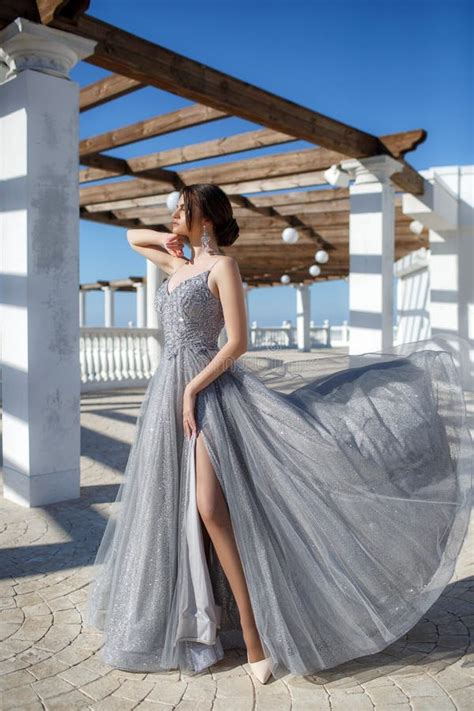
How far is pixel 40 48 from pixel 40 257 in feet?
4.43

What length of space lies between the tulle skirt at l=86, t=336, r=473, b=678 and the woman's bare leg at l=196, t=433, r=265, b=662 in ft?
0.12

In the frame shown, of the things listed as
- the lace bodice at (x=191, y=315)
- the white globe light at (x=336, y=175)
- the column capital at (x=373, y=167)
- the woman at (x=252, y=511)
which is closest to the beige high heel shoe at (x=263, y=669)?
the woman at (x=252, y=511)

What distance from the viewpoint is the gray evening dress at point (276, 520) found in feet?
7.15

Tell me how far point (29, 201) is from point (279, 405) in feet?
8.42

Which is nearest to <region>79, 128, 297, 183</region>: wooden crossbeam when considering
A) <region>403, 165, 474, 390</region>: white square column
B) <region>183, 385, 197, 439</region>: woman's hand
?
<region>403, 165, 474, 390</region>: white square column

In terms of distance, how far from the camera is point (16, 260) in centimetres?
416

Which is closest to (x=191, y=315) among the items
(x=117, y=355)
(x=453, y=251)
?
(x=453, y=251)

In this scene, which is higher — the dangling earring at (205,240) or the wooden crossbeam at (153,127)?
the wooden crossbeam at (153,127)

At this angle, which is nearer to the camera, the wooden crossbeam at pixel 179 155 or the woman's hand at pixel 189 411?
the woman's hand at pixel 189 411

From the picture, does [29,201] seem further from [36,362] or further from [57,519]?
[57,519]

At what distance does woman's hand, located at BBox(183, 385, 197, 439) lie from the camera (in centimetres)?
226

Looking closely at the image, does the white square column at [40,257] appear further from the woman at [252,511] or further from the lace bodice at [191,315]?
the lace bodice at [191,315]

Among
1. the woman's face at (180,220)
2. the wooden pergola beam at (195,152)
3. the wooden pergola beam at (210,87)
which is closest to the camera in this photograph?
the woman's face at (180,220)

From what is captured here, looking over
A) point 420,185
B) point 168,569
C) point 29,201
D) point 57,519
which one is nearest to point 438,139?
point 420,185
